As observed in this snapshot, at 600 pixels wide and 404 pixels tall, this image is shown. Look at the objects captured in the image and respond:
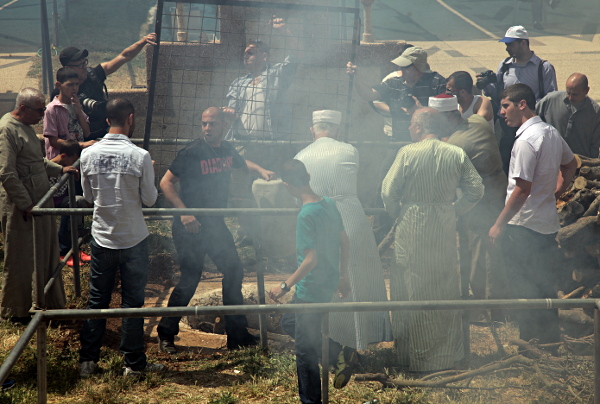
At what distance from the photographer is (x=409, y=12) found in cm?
1608

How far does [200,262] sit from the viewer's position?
182 inches

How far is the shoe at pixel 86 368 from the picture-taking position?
3951 mm

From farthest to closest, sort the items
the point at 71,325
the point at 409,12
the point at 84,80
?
the point at 409,12
the point at 84,80
the point at 71,325

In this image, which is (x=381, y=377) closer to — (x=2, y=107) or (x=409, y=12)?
(x=2, y=107)

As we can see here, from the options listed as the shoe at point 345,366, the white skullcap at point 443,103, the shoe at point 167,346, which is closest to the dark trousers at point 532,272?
the white skullcap at point 443,103

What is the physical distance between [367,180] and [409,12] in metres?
9.73

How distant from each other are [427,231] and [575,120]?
2678mm

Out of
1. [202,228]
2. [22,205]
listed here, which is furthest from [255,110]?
[22,205]

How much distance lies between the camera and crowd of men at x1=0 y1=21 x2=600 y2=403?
3816 millimetres

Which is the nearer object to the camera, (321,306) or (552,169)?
(321,306)

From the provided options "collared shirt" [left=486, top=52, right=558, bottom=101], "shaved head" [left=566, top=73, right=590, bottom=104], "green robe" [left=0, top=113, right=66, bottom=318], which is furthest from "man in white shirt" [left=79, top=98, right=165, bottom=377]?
"shaved head" [left=566, top=73, right=590, bottom=104]

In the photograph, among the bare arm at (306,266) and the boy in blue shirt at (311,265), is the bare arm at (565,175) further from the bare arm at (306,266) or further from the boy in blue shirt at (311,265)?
the bare arm at (306,266)

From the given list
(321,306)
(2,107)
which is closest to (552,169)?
(321,306)

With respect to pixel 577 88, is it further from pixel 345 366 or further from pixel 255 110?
pixel 345 366
